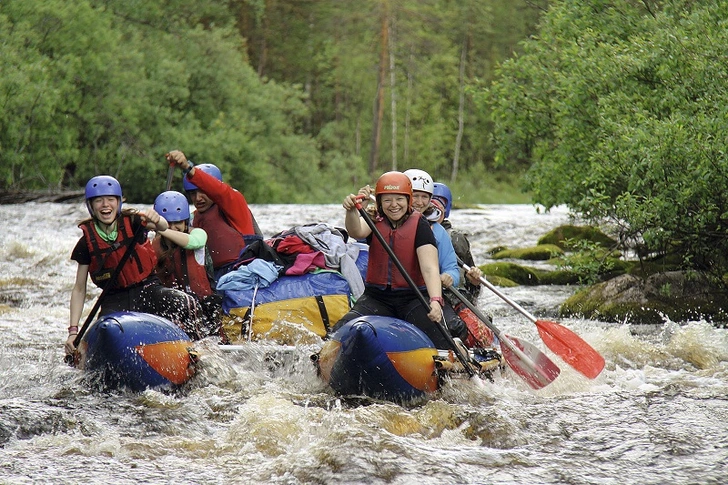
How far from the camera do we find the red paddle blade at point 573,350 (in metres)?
6.71

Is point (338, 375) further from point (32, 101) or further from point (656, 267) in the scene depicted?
point (32, 101)

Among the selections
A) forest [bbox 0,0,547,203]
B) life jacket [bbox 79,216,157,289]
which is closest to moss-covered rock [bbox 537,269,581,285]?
forest [bbox 0,0,547,203]

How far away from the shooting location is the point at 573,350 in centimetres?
680

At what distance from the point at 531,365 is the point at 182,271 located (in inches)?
103

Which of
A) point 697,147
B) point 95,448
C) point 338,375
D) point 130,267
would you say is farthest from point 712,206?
point 95,448

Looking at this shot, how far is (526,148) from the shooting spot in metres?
12.9

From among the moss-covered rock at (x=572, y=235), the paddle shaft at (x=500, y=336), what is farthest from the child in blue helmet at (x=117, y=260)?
the moss-covered rock at (x=572, y=235)

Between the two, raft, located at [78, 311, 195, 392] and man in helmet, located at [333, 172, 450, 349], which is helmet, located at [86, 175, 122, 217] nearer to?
raft, located at [78, 311, 195, 392]

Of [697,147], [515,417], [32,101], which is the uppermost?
[32,101]

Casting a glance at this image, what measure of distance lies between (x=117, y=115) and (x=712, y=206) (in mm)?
16279

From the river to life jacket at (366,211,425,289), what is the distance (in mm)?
770

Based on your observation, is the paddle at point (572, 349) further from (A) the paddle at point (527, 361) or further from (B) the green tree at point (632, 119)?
(B) the green tree at point (632, 119)

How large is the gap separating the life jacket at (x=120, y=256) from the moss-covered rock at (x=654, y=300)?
5.29 meters

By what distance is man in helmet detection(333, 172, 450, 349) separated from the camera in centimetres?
598
